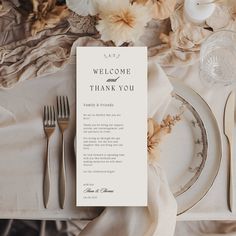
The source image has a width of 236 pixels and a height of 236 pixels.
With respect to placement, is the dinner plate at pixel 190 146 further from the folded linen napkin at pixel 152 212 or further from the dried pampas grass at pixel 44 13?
the dried pampas grass at pixel 44 13

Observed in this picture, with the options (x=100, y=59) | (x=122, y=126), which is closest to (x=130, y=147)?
(x=122, y=126)

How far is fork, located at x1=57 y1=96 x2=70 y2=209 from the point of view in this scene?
0.67 m

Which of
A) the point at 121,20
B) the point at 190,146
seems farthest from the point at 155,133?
the point at 121,20

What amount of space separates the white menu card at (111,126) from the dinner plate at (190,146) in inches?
1.8

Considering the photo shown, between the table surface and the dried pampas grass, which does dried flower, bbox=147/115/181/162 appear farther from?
the dried pampas grass

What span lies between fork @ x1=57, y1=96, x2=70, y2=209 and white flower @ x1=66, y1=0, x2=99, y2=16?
13cm

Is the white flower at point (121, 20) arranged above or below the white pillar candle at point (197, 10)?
below

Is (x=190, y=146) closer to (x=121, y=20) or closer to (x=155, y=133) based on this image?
(x=155, y=133)

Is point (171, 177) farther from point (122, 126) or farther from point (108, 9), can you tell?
point (108, 9)

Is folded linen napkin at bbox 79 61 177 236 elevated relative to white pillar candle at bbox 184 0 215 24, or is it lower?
lower

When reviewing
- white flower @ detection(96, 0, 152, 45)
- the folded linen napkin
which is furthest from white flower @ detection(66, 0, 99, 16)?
the folded linen napkin

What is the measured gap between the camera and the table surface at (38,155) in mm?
665

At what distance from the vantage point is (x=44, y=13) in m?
0.68

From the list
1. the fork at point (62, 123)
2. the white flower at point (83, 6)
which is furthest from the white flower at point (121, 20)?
the fork at point (62, 123)
